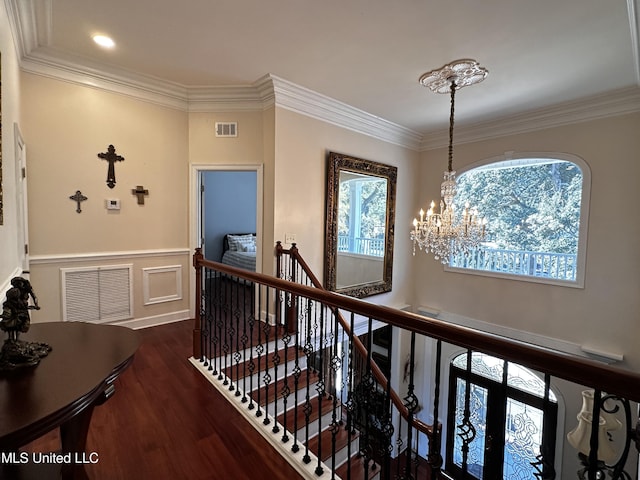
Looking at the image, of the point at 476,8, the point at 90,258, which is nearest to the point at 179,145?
the point at 90,258

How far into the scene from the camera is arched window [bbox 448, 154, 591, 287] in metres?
3.95

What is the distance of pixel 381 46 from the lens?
2.70 meters

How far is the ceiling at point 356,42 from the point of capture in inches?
88.2

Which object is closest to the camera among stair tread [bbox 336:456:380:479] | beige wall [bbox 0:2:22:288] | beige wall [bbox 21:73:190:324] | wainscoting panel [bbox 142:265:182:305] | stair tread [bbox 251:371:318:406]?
beige wall [bbox 0:2:22:288]

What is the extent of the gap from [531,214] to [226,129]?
4.39m

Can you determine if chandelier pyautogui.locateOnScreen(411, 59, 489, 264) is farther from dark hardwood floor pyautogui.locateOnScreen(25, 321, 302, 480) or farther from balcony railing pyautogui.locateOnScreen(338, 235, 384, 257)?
dark hardwood floor pyautogui.locateOnScreen(25, 321, 302, 480)

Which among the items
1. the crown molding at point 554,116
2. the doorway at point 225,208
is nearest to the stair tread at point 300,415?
the crown molding at point 554,116

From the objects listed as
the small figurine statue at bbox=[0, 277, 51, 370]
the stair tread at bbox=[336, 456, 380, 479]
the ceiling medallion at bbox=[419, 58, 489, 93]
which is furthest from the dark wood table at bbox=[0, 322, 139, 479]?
the ceiling medallion at bbox=[419, 58, 489, 93]

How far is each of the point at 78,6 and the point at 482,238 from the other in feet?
13.4

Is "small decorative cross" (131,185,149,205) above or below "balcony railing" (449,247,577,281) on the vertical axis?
above

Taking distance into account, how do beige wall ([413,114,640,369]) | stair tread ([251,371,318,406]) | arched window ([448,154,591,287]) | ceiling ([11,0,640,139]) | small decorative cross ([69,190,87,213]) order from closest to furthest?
ceiling ([11,0,640,139]), stair tread ([251,371,318,406]), small decorative cross ([69,190,87,213]), beige wall ([413,114,640,369]), arched window ([448,154,591,287])

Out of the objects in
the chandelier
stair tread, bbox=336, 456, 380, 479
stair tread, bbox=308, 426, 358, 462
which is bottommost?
stair tread, bbox=336, 456, 380, 479

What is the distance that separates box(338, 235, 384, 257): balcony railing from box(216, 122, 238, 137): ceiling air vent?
195 cm

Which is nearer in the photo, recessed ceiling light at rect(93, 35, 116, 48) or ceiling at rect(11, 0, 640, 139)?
ceiling at rect(11, 0, 640, 139)
